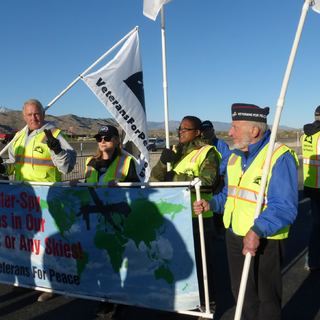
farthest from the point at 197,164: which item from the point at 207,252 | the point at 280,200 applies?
the point at 280,200

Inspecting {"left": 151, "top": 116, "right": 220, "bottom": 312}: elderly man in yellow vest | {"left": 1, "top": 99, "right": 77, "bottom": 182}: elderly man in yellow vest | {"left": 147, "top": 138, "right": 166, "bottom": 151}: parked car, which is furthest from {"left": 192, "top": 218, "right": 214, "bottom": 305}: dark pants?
{"left": 147, "top": 138, "right": 166, "bottom": 151}: parked car

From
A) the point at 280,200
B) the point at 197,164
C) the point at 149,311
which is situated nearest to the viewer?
the point at 280,200

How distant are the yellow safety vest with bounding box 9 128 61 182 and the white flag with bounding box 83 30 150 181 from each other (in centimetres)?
91

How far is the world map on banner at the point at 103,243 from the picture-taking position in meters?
3.78

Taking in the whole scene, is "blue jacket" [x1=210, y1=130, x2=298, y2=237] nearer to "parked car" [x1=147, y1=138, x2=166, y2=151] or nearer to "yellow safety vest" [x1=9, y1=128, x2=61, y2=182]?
"yellow safety vest" [x1=9, y1=128, x2=61, y2=182]

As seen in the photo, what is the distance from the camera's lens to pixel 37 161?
15.6 ft

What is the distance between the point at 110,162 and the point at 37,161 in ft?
2.94

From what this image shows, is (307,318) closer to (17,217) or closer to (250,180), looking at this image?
(250,180)

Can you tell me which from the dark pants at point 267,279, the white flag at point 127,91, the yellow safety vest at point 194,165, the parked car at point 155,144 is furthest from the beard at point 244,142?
the parked car at point 155,144

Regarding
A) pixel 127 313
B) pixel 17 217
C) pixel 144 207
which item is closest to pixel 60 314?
pixel 127 313

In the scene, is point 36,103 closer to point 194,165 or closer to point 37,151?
point 37,151

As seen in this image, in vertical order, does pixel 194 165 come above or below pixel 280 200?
above

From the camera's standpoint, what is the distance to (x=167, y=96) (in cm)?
551

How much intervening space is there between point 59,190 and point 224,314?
2047mm
